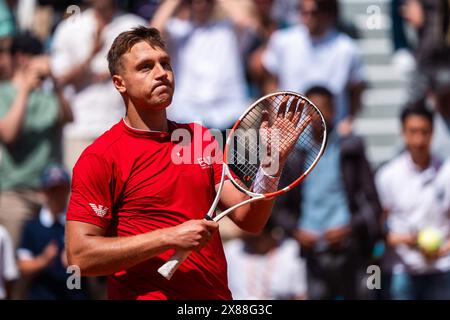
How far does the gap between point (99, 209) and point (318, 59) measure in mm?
4533

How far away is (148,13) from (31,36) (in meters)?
0.98

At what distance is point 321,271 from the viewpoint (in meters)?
8.16

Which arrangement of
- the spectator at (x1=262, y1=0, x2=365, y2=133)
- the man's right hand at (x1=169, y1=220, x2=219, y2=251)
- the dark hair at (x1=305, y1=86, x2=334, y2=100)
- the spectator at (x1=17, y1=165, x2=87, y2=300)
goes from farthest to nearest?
the spectator at (x1=262, y1=0, x2=365, y2=133)
the dark hair at (x1=305, y1=86, x2=334, y2=100)
the spectator at (x1=17, y1=165, x2=87, y2=300)
the man's right hand at (x1=169, y1=220, x2=219, y2=251)

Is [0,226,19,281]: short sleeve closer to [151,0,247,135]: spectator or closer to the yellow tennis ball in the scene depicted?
[151,0,247,135]: spectator

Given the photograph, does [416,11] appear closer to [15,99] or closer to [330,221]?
[330,221]

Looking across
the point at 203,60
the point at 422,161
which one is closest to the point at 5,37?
the point at 203,60

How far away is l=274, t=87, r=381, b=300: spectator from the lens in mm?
8156

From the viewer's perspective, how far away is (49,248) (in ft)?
26.8

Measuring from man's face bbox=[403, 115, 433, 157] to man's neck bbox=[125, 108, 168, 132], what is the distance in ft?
13.6

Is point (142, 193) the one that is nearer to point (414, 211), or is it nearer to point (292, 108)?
point (292, 108)

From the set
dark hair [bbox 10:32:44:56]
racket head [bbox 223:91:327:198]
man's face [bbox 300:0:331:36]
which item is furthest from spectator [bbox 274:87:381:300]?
racket head [bbox 223:91:327:198]

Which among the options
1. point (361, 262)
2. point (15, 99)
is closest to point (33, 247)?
point (15, 99)

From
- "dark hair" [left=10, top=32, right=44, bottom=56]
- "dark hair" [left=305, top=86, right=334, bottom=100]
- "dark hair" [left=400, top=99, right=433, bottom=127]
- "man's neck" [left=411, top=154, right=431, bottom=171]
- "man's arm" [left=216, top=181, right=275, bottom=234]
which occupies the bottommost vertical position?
"man's neck" [left=411, top=154, right=431, bottom=171]

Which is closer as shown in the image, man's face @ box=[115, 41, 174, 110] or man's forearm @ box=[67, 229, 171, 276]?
man's forearm @ box=[67, 229, 171, 276]
